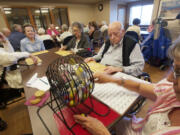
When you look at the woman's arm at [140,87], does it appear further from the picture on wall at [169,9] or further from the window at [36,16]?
the window at [36,16]

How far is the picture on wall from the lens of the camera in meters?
3.31

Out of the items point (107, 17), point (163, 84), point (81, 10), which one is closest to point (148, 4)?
point (107, 17)

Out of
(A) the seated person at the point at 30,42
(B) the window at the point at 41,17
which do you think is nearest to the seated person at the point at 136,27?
(A) the seated person at the point at 30,42

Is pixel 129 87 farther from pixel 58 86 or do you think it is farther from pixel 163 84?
pixel 58 86

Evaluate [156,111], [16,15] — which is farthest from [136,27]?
[16,15]

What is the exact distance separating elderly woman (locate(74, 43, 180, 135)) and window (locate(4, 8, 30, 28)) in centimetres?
609

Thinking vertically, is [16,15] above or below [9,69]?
above

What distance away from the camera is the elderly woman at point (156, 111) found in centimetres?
44

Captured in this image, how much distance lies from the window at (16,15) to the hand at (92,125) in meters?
6.24

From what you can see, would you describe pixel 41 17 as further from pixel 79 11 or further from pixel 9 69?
pixel 9 69

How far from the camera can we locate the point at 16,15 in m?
4.92

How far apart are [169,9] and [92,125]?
4.75 m

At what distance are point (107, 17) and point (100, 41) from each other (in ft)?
10.3

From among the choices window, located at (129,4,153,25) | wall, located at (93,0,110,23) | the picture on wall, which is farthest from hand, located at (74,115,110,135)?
window, located at (129,4,153,25)
